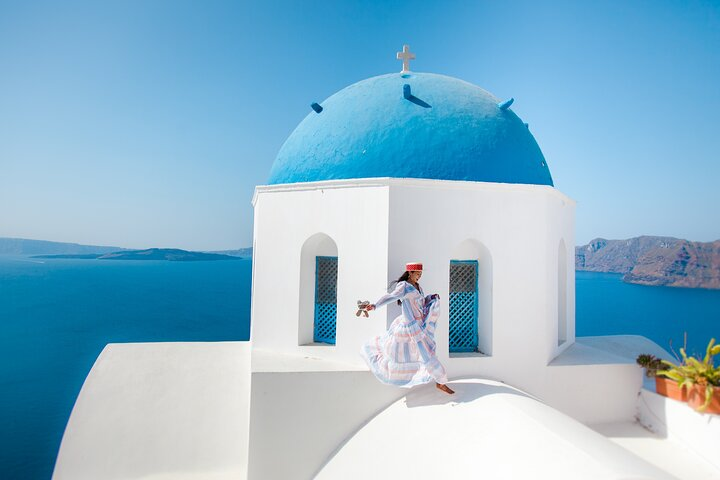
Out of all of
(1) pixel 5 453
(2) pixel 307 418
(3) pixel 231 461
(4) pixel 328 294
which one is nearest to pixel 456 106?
(4) pixel 328 294

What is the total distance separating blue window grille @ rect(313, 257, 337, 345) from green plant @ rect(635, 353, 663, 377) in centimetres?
396

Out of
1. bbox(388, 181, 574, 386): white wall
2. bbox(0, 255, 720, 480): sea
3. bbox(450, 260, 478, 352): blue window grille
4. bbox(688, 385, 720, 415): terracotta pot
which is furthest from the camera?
bbox(0, 255, 720, 480): sea

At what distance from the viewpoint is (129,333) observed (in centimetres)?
3073

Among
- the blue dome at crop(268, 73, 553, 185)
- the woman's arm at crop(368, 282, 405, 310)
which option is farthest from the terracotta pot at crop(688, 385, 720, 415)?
the woman's arm at crop(368, 282, 405, 310)

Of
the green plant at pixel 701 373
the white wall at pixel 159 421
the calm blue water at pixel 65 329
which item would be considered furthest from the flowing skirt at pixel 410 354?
the calm blue water at pixel 65 329

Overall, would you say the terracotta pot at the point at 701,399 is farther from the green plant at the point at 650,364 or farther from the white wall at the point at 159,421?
the white wall at the point at 159,421

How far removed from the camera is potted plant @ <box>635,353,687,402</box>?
15.3 feet

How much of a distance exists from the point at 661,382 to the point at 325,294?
4344mm

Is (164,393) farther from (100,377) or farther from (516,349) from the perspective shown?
(516,349)

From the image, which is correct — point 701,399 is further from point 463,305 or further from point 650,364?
point 463,305

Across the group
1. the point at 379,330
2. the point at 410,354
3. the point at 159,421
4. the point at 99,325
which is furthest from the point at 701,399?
the point at 99,325

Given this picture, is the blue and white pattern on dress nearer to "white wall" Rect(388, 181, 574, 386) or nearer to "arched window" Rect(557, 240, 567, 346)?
"white wall" Rect(388, 181, 574, 386)

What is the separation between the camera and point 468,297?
17.5 feet

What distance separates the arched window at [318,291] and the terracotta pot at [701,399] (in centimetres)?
422
